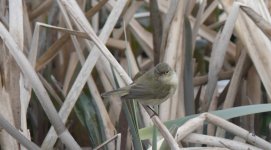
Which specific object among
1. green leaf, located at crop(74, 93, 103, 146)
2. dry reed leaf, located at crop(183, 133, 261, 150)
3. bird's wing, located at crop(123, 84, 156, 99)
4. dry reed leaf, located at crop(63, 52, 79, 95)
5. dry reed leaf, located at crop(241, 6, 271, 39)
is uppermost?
dry reed leaf, located at crop(241, 6, 271, 39)

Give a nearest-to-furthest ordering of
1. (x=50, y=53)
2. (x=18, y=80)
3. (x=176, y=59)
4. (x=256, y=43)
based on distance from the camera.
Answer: (x=18, y=80) → (x=256, y=43) → (x=176, y=59) → (x=50, y=53)

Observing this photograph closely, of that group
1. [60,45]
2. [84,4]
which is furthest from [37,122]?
[84,4]

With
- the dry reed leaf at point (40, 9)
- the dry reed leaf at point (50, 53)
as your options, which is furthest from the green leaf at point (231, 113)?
the dry reed leaf at point (40, 9)


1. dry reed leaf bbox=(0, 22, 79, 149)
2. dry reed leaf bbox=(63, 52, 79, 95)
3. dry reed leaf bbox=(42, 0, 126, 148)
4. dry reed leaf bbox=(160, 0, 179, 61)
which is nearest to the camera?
dry reed leaf bbox=(0, 22, 79, 149)

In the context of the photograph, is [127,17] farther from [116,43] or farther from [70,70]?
[70,70]

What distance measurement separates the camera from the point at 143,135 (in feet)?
6.53

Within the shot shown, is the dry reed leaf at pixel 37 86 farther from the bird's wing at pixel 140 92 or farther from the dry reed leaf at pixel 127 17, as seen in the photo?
the dry reed leaf at pixel 127 17

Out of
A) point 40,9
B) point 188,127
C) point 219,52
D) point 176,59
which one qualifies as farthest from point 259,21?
point 40,9

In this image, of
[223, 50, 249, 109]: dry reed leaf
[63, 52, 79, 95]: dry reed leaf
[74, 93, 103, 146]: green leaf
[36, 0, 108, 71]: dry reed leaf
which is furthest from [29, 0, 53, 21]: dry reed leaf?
[223, 50, 249, 109]: dry reed leaf

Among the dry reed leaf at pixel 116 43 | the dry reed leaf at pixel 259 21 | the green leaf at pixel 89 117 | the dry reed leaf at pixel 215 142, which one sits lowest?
the green leaf at pixel 89 117

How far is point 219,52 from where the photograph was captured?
2420 mm

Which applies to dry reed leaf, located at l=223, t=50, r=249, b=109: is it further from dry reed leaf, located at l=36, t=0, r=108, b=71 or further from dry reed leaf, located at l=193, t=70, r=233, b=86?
dry reed leaf, located at l=36, t=0, r=108, b=71

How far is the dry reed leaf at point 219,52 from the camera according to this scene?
2347mm

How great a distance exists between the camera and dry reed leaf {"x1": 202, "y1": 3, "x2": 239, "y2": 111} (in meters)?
2.35
